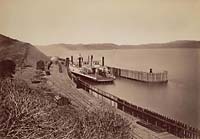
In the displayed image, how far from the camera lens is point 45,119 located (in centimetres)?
156

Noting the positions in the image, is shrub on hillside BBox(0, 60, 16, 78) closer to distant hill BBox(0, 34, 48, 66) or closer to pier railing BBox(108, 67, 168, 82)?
distant hill BBox(0, 34, 48, 66)

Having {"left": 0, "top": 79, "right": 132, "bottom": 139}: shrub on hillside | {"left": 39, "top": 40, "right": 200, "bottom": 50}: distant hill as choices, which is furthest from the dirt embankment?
{"left": 39, "top": 40, "right": 200, "bottom": 50}: distant hill

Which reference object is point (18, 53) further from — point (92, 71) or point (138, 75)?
point (138, 75)

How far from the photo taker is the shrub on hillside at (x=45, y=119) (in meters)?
1.54

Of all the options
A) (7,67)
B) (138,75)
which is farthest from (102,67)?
(7,67)

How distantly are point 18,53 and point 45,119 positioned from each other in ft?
1.14

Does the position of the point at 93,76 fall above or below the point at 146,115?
above

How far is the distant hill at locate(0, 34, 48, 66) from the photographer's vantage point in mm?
1606

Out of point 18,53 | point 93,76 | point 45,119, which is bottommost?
point 45,119

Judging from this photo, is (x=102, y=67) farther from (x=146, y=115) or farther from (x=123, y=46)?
(x=146, y=115)

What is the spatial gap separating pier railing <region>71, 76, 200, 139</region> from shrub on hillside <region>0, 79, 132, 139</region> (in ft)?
0.19

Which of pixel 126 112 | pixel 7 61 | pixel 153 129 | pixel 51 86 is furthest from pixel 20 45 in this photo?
pixel 153 129

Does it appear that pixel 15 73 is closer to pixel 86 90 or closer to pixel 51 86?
pixel 51 86

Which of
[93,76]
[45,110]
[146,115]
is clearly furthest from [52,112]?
[146,115]
